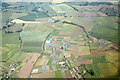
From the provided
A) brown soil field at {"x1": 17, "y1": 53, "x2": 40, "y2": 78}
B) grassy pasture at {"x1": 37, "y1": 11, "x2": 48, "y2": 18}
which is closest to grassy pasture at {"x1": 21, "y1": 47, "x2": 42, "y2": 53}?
brown soil field at {"x1": 17, "y1": 53, "x2": 40, "y2": 78}

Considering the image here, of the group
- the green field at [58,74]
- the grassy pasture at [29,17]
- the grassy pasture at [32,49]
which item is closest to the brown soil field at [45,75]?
the green field at [58,74]

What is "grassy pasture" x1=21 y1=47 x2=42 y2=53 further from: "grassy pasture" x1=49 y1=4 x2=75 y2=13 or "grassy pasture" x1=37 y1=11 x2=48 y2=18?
"grassy pasture" x1=49 y1=4 x2=75 y2=13

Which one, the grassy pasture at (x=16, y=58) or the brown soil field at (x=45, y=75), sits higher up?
the grassy pasture at (x=16, y=58)

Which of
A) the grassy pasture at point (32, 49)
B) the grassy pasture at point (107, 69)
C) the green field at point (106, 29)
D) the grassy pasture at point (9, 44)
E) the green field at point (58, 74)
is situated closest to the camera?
the grassy pasture at point (107, 69)

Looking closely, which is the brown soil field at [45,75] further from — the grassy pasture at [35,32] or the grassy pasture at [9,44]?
the grassy pasture at [35,32]

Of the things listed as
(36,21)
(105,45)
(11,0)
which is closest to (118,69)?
(105,45)

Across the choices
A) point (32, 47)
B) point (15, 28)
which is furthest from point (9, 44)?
point (15, 28)

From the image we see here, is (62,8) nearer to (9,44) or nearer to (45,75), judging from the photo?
(9,44)
